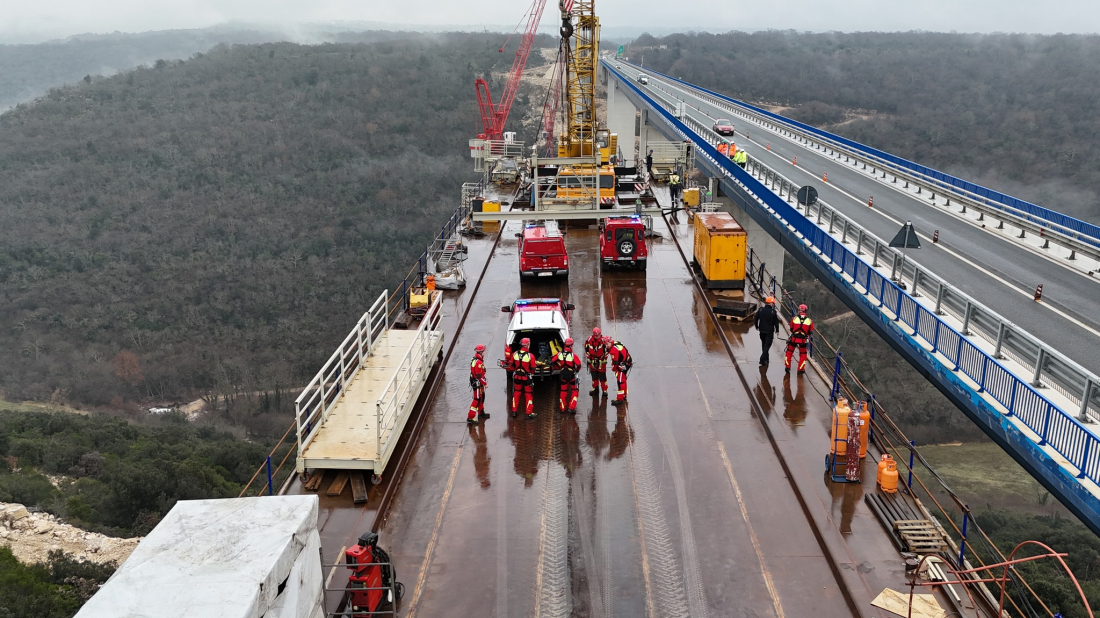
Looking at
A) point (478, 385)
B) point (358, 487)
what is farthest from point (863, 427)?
point (358, 487)

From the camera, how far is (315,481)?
1446 cm

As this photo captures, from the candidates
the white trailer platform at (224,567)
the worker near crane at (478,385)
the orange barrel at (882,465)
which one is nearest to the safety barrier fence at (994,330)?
the orange barrel at (882,465)

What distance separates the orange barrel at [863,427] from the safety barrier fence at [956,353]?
165 cm

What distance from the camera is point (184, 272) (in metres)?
71.7

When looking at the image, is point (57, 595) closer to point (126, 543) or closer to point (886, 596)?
point (126, 543)

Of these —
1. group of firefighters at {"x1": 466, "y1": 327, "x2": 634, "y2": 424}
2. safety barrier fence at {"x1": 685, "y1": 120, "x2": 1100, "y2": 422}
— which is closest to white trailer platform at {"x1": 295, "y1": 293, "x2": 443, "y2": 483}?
group of firefighters at {"x1": 466, "y1": 327, "x2": 634, "y2": 424}

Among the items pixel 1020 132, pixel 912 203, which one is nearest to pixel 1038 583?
pixel 912 203

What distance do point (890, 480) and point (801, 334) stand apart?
17.1 ft

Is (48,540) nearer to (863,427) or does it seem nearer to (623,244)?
(623,244)

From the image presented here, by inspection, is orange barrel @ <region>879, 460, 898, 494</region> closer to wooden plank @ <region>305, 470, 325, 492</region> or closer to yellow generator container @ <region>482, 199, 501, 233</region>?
wooden plank @ <region>305, 470, 325, 492</region>

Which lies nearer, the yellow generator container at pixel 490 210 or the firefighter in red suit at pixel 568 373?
the firefighter in red suit at pixel 568 373

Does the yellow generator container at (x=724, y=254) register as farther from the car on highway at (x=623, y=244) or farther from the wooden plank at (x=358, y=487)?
the wooden plank at (x=358, y=487)

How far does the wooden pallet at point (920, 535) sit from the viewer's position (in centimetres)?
1242

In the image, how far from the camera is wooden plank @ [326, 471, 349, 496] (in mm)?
14047
